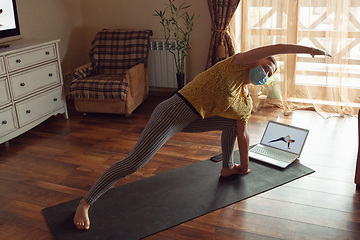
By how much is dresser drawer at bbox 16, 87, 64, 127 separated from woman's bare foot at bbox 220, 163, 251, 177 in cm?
203

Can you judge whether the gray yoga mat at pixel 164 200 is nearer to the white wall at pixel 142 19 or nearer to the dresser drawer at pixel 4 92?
the dresser drawer at pixel 4 92

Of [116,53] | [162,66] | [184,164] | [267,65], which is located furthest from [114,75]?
[267,65]

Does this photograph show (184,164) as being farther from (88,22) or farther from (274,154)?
(88,22)

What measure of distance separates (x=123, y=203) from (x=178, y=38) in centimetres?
243

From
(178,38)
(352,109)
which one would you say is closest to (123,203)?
(178,38)

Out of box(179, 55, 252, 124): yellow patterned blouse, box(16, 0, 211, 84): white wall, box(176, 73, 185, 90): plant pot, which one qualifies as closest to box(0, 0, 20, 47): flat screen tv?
box(16, 0, 211, 84): white wall

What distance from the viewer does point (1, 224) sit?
6.94ft

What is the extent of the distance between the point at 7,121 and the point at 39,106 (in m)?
0.43

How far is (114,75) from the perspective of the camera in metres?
4.14

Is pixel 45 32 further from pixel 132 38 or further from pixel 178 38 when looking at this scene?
pixel 178 38

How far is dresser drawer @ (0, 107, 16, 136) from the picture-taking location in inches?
121

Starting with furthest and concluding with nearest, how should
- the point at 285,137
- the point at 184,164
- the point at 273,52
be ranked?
the point at 285,137 < the point at 184,164 < the point at 273,52

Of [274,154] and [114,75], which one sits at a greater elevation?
[114,75]

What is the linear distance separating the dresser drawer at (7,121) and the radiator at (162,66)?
1986 millimetres
